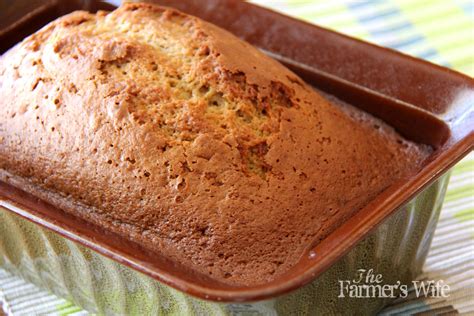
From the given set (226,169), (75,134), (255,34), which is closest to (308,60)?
(255,34)

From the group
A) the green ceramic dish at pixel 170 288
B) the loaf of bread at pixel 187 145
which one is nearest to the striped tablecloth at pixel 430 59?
the green ceramic dish at pixel 170 288

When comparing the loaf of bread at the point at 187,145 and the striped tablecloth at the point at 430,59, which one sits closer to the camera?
the loaf of bread at the point at 187,145

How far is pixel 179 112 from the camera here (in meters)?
1.48

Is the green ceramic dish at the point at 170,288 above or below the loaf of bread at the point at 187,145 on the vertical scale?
below

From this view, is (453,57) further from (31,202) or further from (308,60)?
(31,202)

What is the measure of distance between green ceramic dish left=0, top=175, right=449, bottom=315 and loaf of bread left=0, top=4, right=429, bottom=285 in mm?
81

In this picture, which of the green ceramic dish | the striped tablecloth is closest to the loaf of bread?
the green ceramic dish

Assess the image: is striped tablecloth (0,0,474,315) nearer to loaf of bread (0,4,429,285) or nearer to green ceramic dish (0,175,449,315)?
green ceramic dish (0,175,449,315)

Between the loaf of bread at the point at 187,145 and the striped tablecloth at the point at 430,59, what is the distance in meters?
0.26

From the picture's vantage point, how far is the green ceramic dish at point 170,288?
Answer: 1.31 meters

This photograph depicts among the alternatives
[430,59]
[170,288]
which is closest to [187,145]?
[170,288]

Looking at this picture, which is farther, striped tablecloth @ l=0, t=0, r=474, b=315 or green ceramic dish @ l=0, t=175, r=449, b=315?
striped tablecloth @ l=0, t=0, r=474, b=315

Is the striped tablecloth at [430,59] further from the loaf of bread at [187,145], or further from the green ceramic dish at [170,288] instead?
the loaf of bread at [187,145]

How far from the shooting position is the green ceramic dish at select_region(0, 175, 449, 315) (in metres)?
1.31
